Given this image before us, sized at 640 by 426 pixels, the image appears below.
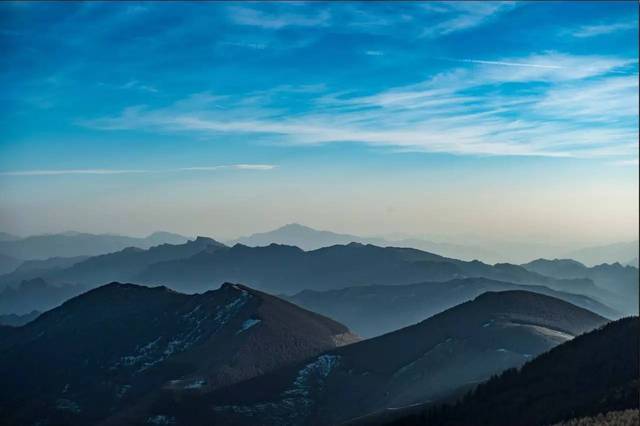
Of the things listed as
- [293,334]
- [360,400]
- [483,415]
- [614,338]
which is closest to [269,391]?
[360,400]

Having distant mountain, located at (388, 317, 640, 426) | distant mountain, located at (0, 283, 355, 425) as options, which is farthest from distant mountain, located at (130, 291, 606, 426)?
distant mountain, located at (388, 317, 640, 426)

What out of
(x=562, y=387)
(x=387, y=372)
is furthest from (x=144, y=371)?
(x=562, y=387)

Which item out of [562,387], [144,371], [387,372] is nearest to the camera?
[562,387]

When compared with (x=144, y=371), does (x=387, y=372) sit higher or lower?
higher

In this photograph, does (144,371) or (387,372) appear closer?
(387,372)

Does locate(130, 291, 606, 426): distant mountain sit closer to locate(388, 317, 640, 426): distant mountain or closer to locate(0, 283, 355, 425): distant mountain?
locate(0, 283, 355, 425): distant mountain

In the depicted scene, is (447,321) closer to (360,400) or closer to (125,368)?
(360,400)

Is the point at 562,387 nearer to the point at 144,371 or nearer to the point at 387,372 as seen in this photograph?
the point at 387,372
